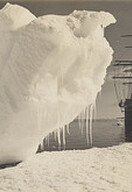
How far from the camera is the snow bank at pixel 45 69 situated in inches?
54.2

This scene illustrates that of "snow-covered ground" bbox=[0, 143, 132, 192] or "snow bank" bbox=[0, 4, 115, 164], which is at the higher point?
"snow bank" bbox=[0, 4, 115, 164]

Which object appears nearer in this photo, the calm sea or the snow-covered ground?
the snow-covered ground

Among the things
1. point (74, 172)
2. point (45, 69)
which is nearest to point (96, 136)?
point (74, 172)

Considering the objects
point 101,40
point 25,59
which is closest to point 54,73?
point 25,59

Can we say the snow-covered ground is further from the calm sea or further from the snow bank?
the snow bank

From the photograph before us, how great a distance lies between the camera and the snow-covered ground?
53.9 inches

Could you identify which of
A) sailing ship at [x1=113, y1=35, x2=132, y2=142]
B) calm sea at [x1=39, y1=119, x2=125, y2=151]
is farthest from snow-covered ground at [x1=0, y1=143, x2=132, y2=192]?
sailing ship at [x1=113, y1=35, x2=132, y2=142]

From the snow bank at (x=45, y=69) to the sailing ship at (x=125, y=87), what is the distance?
73 millimetres

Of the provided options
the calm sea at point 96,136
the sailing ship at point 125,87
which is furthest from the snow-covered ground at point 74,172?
the sailing ship at point 125,87

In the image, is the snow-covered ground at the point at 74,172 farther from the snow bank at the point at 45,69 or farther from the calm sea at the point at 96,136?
the snow bank at the point at 45,69

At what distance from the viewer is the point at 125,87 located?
167cm

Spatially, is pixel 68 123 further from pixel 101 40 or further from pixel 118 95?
pixel 101 40

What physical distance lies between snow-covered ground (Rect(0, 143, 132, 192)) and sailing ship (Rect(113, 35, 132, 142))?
132 mm

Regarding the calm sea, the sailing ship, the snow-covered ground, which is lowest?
the snow-covered ground
